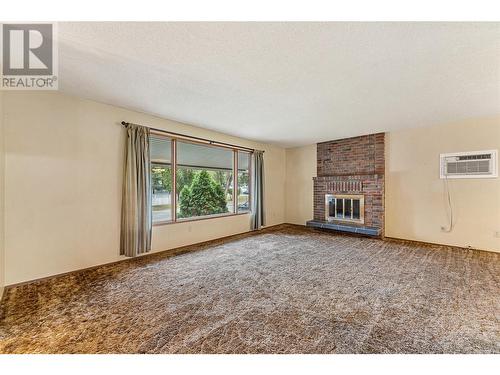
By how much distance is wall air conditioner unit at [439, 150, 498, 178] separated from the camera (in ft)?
13.9

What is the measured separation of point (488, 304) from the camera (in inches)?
95.0

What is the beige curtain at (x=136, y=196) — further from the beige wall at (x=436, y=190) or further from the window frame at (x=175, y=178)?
the beige wall at (x=436, y=190)

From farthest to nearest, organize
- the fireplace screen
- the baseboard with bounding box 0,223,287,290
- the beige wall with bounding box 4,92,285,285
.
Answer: the fireplace screen → the baseboard with bounding box 0,223,287,290 → the beige wall with bounding box 4,92,285,285

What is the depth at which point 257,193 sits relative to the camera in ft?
20.5

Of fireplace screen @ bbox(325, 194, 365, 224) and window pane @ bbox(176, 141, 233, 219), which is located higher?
window pane @ bbox(176, 141, 233, 219)

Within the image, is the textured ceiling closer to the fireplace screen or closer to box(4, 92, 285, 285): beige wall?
box(4, 92, 285, 285): beige wall

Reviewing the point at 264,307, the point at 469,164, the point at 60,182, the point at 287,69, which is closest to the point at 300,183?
the point at 469,164

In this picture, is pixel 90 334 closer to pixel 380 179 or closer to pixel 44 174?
pixel 44 174

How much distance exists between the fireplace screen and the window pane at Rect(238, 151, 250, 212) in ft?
7.23

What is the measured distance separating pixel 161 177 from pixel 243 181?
7.83 feet

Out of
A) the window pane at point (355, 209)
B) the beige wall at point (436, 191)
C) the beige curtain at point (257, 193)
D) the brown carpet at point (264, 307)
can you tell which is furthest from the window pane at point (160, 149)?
the beige wall at point (436, 191)

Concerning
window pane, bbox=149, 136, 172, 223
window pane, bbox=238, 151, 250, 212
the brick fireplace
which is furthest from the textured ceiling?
window pane, bbox=238, 151, 250, 212

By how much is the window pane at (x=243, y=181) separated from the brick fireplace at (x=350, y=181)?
1.89 metres

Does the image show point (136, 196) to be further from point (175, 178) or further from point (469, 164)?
point (469, 164)
